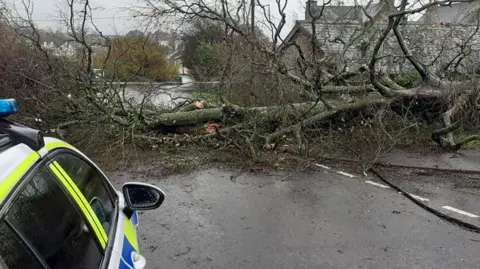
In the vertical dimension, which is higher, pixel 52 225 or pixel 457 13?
pixel 457 13

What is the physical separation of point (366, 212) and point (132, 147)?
511 centimetres

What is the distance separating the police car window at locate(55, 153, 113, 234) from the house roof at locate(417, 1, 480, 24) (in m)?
8.82


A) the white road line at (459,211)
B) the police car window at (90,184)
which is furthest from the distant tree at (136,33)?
the police car window at (90,184)

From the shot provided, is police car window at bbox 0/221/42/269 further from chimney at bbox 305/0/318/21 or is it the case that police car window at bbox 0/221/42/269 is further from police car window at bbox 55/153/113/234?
chimney at bbox 305/0/318/21

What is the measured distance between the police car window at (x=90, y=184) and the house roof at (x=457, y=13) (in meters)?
8.82

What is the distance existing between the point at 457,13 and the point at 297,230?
12.0 metres

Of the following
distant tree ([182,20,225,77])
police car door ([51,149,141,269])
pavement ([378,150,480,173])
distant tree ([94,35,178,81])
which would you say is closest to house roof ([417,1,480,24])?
pavement ([378,150,480,173])

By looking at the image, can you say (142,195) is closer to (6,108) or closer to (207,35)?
(6,108)

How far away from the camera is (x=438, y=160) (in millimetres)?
8117

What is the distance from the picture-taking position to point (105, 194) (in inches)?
88.8

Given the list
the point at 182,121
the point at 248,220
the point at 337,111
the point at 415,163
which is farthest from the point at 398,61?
the point at 248,220

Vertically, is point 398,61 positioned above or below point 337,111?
above

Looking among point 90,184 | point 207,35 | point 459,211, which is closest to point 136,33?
point 207,35

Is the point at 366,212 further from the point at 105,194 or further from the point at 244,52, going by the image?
the point at 244,52
